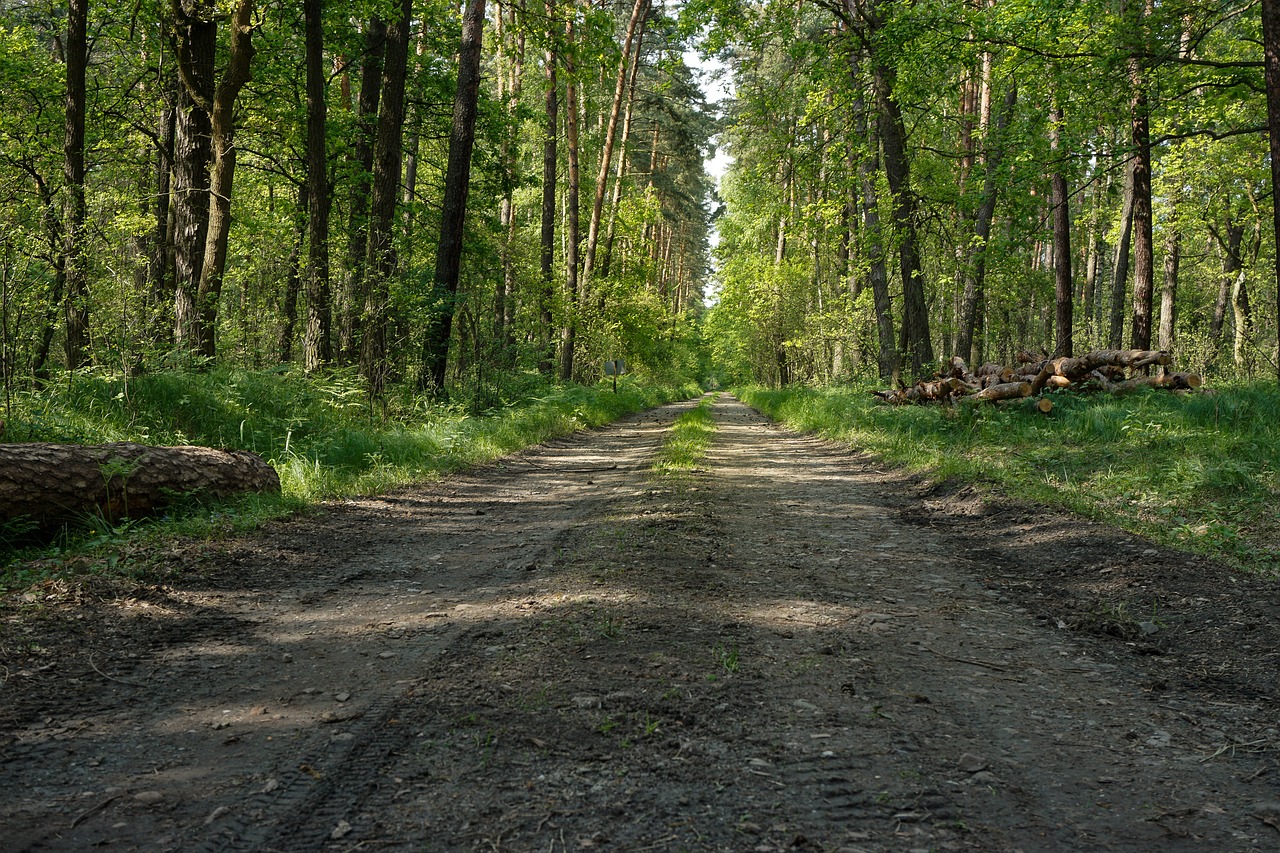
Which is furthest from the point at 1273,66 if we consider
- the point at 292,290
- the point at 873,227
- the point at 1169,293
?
the point at 1169,293

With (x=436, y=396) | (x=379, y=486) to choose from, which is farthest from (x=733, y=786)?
(x=436, y=396)

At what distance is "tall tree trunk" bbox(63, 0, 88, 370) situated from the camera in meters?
7.61

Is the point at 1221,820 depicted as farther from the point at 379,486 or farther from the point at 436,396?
the point at 436,396

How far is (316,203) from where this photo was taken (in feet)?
36.6

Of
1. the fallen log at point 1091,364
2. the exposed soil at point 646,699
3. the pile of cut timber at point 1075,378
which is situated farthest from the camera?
the fallen log at point 1091,364

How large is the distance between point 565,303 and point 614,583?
63.8 ft

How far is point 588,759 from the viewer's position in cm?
249

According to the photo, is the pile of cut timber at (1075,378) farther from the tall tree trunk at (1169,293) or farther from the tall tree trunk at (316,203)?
the tall tree trunk at (316,203)

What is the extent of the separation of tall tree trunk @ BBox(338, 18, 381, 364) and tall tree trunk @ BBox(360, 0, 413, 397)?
0.30m

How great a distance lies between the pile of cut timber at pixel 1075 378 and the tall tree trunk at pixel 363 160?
9914 mm

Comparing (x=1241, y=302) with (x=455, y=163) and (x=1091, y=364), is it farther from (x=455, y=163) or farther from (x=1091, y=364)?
(x=455, y=163)

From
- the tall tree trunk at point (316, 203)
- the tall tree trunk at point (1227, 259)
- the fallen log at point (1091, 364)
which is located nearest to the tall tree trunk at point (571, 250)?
the tall tree trunk at point (316, 203)

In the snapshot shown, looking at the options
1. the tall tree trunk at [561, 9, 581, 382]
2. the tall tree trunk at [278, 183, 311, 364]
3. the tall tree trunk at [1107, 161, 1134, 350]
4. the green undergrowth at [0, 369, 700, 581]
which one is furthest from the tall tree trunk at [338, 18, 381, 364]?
the tall tree trunk at [1107, 161, 1134, 350]

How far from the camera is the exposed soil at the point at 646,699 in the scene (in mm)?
2174
